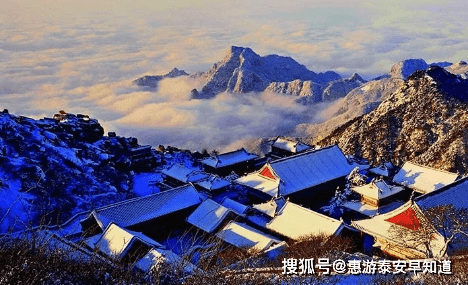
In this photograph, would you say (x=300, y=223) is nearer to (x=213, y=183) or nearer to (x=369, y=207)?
(x=369, y=207)

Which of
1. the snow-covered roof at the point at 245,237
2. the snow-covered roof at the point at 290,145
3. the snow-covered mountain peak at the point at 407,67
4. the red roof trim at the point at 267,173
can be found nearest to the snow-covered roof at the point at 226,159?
the snow-covered roof at the point at 290,145

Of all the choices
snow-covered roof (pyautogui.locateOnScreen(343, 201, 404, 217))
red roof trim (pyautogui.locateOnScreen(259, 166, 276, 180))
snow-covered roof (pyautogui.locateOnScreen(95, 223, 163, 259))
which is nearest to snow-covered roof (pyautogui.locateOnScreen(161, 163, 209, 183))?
red roof trim (pyautogui.locateOnScreen(259, 166, 276, 180))

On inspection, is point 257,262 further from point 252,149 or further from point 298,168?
point 252,149

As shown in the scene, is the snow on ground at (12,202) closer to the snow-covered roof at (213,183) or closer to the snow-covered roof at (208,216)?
the snow-covered roof at (208,216)

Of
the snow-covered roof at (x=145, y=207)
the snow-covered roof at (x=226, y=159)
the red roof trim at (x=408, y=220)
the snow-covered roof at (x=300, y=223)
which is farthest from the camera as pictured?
the snow-covered roof at (x=226, y=159)

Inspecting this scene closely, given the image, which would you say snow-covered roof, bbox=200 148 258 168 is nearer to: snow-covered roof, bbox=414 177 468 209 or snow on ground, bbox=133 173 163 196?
snow on ground, bbox=133 173 163 196

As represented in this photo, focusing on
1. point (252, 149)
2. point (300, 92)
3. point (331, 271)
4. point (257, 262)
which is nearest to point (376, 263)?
point (331, 271)
